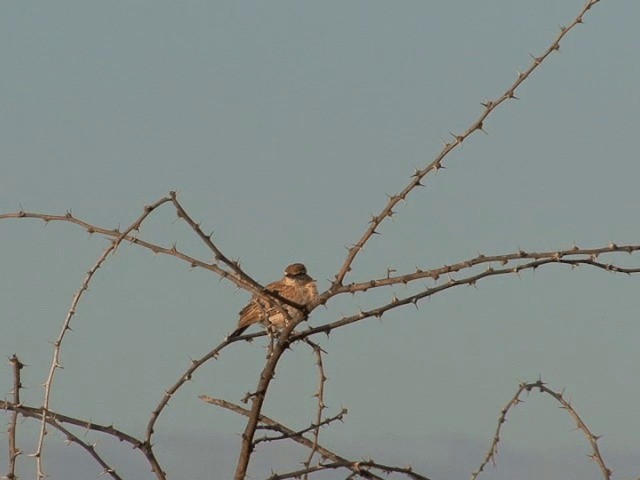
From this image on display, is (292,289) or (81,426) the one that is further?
(292,289)

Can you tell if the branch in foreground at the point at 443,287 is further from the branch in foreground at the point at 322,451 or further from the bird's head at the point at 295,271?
the bird's head at the point at 295,271

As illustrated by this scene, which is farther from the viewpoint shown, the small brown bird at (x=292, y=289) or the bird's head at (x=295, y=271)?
the bird's head at (x=295, y=271)

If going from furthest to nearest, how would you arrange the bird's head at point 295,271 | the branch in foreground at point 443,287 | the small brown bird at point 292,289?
the bird's head at point 295,271, the small brown bird at point 292,289, the branch in foreground at point 443,287

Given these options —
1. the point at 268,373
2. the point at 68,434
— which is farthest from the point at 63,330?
the point at 268,373

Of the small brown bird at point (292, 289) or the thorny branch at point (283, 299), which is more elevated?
the small brown bird at point (292, 289)

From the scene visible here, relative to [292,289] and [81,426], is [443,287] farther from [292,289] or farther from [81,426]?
[292,289]

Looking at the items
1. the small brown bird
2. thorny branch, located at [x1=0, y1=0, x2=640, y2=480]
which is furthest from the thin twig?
the small brown bird

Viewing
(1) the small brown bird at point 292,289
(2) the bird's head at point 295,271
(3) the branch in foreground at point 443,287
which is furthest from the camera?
(2) the bird's head at point 295,271

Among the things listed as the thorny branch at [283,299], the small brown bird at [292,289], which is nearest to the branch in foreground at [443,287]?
the thorny branch at [283,299]

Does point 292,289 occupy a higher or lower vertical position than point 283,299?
higher

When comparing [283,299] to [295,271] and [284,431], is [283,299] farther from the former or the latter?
[295,271]

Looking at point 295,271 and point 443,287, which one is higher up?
point 295,271

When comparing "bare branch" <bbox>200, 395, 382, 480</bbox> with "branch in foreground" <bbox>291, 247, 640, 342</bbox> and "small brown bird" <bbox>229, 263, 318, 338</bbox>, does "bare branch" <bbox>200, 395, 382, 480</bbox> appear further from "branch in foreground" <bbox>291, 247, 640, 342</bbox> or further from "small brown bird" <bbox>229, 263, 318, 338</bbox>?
"small brown bird" <bbox>229, 263, 318, 338</bbox>

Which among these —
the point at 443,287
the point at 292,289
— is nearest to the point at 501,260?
the point at 443,287
